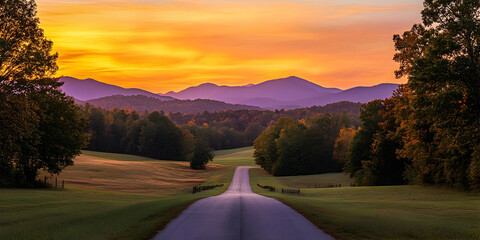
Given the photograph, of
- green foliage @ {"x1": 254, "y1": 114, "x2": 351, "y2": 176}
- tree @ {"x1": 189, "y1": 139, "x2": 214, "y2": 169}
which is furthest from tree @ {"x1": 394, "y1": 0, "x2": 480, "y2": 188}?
tree @ {"x1": 189, "y1": 139, "x2": 214, "y2": 169}

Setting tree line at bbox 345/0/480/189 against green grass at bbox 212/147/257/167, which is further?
A: green grass at bbox 212/147/257/167

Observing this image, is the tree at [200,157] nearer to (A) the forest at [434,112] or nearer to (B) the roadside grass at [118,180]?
(B) the roadside grass at [118,180]

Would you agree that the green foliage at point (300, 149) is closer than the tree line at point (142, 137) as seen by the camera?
Yes

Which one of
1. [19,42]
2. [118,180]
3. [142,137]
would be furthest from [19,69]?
[142,137]

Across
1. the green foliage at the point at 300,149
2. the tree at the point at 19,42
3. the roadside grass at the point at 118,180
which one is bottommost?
the roadside grass at the point at 118,180

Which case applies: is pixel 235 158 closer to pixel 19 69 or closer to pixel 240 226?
pixel 19 69

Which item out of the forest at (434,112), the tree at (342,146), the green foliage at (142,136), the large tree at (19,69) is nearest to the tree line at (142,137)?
the green foliage at (142,136)

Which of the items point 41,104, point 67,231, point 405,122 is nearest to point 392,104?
point 405,122

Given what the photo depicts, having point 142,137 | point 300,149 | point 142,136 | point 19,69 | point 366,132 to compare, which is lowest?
point 300,149

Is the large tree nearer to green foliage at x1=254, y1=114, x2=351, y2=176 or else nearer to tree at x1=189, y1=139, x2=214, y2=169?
green foliage at x1=254, y1=114, x2=351, y2=176

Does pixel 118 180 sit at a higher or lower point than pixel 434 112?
lower

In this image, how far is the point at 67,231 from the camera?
54.2ft

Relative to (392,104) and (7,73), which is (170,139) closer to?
(392,104)

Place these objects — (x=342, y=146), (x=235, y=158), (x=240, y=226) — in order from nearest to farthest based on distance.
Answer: (x=240, y=226)
(x=342, y=146)
(x=235, y=158)
